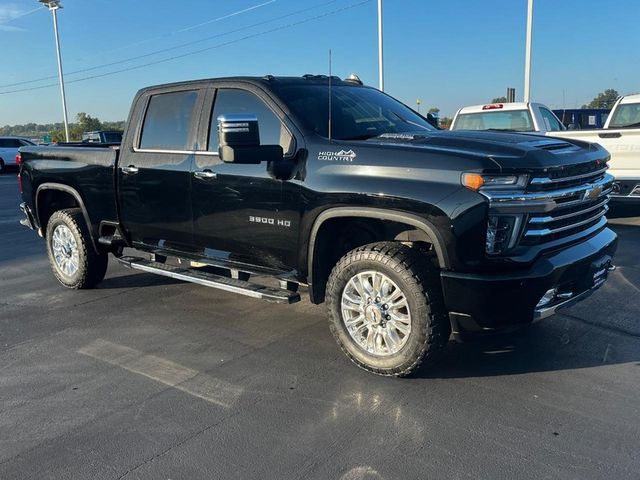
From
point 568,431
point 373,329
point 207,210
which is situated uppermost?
point 207,210

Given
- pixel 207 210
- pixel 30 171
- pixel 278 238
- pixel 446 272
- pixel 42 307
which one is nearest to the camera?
pixel 446 272

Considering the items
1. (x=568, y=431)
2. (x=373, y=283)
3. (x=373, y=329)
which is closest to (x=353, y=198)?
(x=373, y=283)

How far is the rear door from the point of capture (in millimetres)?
5004

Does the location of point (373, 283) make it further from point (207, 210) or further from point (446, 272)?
point (207, 210)

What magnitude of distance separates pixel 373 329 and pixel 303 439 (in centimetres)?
102

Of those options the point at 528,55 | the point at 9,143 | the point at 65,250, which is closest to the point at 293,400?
the point at 65,250

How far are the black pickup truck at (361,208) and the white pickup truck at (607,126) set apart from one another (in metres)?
3.91

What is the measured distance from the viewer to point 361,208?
384 centimetres

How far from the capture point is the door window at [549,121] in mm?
11117

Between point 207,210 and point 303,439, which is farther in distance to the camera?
point 207,210

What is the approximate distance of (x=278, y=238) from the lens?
14.4 feet

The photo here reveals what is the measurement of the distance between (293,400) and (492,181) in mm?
1810

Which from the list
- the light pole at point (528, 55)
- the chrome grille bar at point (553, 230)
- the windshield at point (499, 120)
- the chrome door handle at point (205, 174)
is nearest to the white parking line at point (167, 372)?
the chrome door handle at point (205, 174)

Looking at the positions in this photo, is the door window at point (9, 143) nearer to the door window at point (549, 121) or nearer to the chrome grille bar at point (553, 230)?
the door window at point (549, 121)
